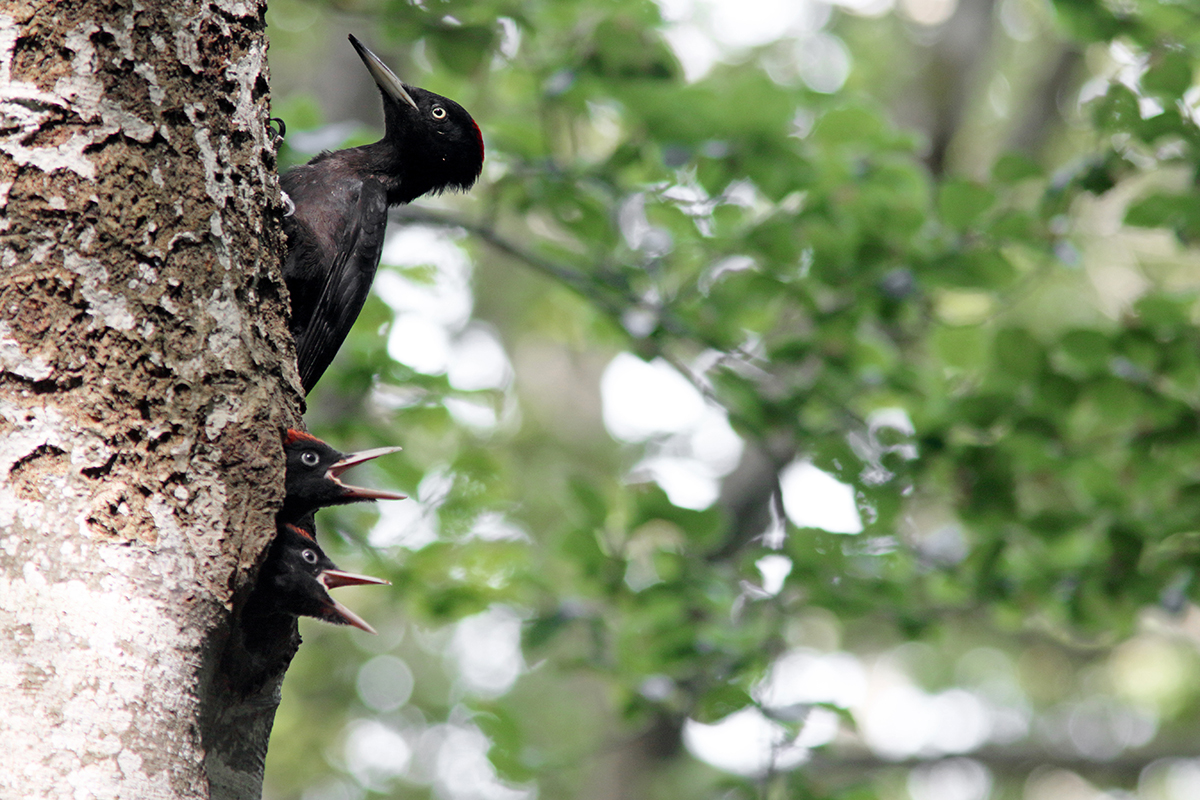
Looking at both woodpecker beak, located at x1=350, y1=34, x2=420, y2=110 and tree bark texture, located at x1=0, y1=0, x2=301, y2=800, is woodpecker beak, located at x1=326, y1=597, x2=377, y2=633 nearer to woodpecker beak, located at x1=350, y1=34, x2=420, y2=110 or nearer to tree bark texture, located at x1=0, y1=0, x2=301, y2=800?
tree bark texture, located at x1=0, y1=0, x2=301, y2=800

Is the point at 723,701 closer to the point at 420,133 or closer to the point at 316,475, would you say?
the point at 316,475

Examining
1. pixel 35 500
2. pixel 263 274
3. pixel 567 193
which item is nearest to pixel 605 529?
pixel 567 193

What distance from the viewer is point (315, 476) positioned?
6.76ft

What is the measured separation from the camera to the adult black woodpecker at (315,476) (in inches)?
80.3

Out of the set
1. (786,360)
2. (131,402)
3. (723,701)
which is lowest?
(723,701)

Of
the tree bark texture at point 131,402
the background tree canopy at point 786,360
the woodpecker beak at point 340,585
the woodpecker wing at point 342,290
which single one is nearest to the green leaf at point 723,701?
the background tree canopy at point 786,360

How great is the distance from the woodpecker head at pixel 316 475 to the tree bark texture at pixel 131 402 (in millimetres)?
157

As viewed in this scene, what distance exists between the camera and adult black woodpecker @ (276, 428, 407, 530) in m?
2.04

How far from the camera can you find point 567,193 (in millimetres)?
3730

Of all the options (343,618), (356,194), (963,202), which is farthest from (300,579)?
(963,202)

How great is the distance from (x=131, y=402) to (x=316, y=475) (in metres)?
0.48

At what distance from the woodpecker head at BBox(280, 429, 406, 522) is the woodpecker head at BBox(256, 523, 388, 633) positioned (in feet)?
0.25

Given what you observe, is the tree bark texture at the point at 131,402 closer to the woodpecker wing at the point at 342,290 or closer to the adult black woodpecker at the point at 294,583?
the adult black woodpecker at the point at 294,583

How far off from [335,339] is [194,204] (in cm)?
133
